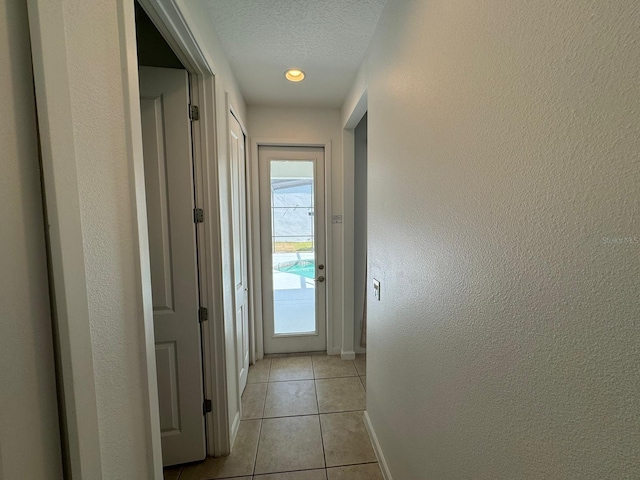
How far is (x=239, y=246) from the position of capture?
208cm

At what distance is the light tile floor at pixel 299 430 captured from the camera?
4.91 ft

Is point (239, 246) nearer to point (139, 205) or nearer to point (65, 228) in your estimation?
point (139, 205)

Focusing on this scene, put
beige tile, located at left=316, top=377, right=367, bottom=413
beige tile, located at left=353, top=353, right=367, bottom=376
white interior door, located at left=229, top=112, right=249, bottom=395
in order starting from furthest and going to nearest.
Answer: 1. beige tile, located at left=353, top=353, right=367, bottom=376
2. beige tile, located at left=316, top=377, right=367, bottom=413
3. white interior door, located at left=229, top=112, right=249, bottom=395

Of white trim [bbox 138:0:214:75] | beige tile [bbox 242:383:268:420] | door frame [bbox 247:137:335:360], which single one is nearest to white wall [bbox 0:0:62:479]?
white trim [bbox 138:0:214:75]

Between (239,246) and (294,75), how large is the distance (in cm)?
136

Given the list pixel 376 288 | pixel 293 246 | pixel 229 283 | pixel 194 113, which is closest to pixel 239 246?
pixel 229 283

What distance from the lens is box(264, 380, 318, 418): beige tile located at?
197 cm

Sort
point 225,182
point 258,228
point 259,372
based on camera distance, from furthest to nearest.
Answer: point 258,228 → point 259,372 → point 225,182

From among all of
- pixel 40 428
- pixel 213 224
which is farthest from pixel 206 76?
pixel 40 428

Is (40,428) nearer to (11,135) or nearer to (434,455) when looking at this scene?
(11,135)

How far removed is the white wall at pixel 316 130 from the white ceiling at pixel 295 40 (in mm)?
274

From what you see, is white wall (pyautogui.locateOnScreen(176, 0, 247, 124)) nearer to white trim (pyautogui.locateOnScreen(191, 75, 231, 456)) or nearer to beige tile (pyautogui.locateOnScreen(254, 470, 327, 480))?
white trim (pyautogui.locateOnScreen(191, 75, 231, 456))

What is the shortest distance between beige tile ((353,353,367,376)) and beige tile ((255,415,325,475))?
27.8 inches

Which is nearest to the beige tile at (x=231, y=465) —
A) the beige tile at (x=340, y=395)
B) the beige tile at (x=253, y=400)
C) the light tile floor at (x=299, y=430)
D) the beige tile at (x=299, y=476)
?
the light tile floor at (x=299, y=430)
